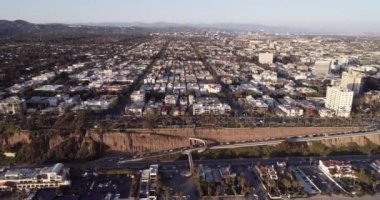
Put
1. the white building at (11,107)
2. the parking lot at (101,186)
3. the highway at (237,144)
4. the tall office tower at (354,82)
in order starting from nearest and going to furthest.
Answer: the parking lot at (101,186) < the highway at (237,144) < the white building at (11,107) < the tall office tower at (354,82)

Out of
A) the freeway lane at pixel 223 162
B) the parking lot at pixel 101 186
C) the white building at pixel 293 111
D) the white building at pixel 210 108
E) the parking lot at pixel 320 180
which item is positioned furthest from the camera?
the white building at pixel 293 111

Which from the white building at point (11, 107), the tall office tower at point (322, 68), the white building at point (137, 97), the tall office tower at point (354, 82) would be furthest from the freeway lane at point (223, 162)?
the tall office tower at point (322, 68)

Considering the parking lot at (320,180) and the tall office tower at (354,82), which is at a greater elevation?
the tall office tower at (354,82)

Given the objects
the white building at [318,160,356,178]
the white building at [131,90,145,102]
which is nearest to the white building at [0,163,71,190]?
the white building at [131,90,145,102]

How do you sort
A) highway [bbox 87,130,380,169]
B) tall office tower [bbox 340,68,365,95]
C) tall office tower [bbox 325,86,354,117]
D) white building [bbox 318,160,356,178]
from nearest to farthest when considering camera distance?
white building [bbox 318,160,356,178] < highway [bbox 87,130,380,169] < tall office tower [bbox 325,86,354,117] < tall office tower [bbox 340,68,365,95]

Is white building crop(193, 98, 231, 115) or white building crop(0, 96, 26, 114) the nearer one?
white building crop(0, 96, 26, 114)

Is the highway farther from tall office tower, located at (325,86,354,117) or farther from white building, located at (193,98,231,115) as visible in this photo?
white building, located at (193,98,231,115)

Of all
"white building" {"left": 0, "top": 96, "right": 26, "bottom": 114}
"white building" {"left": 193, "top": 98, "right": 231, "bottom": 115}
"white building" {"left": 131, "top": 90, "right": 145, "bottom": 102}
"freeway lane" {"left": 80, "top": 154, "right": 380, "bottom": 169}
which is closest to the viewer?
"freeway lane" {"left": 80, "top": 154, "right": 380, "bottom": 169}

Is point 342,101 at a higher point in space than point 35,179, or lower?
higher

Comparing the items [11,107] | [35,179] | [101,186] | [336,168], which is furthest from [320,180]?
[11,107]

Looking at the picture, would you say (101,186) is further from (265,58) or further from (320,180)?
(265,58)

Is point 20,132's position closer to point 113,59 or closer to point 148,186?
point 148,186

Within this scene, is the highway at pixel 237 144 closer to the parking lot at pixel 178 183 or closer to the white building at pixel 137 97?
the parking lot at pixel 178 183
